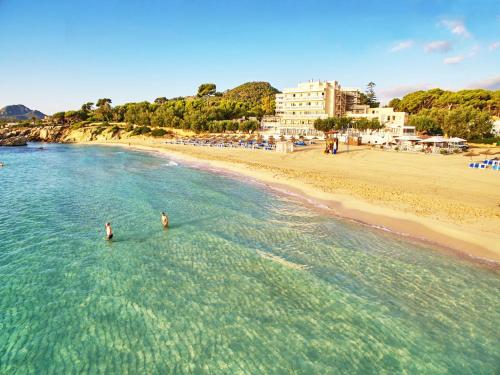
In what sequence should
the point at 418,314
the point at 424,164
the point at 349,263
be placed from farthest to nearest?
the point at 424,164
the point at 349,263
the point at 418,314

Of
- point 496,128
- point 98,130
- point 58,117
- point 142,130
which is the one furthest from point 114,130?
point 496,128

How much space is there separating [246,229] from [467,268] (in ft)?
35.0

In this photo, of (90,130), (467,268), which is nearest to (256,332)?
(467,268)

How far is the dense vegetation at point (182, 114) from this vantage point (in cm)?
8281

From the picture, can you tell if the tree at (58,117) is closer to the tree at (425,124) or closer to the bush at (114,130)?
the bush at (114,130)

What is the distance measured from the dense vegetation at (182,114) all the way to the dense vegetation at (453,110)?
37.6 m

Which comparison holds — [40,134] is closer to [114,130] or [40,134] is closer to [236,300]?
[114,130]

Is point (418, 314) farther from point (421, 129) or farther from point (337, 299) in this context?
point (421, 129)

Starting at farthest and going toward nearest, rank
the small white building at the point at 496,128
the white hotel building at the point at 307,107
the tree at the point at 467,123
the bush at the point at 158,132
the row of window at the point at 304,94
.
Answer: the bush at the point at 158,132
the row of window at the point at 304,94
the white hotel building at the point at 307,107
the small white building at the point at 496,128
the tree at the point at 467,123

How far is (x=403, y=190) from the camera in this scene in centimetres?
2325

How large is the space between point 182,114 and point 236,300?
305ft

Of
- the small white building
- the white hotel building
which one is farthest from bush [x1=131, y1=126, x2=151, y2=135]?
the small white building

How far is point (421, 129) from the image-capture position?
185 ft

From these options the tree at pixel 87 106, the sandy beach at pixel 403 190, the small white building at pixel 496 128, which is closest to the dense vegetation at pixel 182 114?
the tree at pixel 87 106
